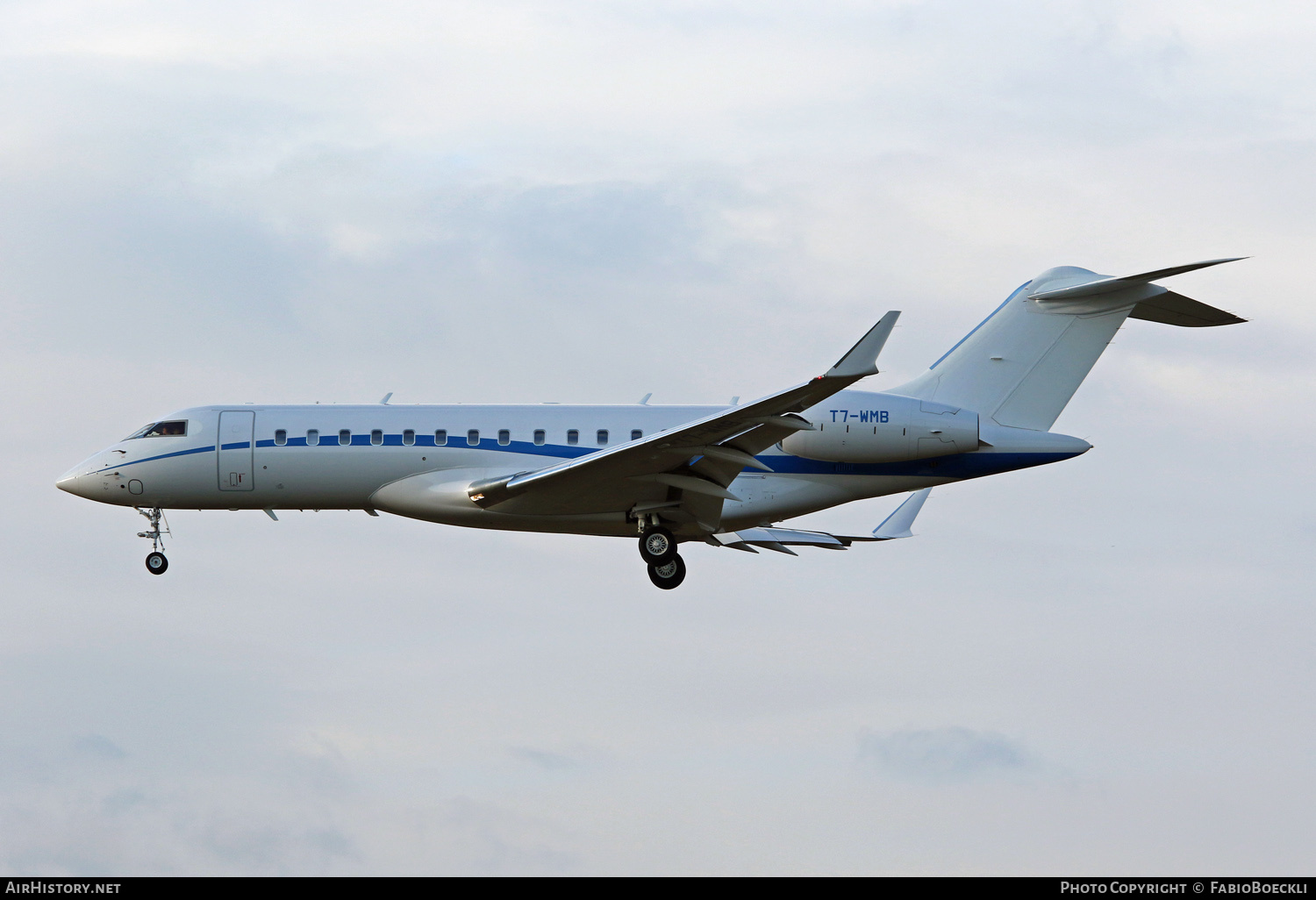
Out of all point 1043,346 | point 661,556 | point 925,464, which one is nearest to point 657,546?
point 661,556

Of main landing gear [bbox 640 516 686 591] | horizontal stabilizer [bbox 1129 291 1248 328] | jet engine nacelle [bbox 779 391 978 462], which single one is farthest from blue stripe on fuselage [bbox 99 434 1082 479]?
horizontal stabilizer [bbox 1129 291 1248 328]

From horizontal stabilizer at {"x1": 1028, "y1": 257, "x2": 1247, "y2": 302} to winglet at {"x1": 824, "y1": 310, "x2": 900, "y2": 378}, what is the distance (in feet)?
20.8

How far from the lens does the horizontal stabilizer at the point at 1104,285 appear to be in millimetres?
23108

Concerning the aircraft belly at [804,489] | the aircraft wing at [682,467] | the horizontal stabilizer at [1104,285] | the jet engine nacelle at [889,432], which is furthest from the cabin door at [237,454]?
the horizontal stabilizer at [1104,285]

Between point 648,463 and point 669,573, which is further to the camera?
point 669,573

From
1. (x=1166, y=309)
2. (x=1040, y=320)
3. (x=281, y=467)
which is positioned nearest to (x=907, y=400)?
(x=1040, y=320)

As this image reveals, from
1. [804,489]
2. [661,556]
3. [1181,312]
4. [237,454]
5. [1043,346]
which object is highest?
[1181,312]

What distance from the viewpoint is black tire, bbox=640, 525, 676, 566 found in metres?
24.0

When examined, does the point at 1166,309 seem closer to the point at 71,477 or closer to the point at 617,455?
the point at 617,455

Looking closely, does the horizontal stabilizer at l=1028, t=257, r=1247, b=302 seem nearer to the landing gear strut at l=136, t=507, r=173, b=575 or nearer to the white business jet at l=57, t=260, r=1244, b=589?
the white business jet at l=57, t=260, r=1244, b=589

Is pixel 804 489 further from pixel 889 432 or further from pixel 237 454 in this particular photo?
pixel 237 454

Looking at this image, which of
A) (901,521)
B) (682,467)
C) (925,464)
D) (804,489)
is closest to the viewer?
(682,467)

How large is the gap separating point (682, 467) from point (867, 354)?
180 inches

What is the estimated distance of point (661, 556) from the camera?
24078 mm
